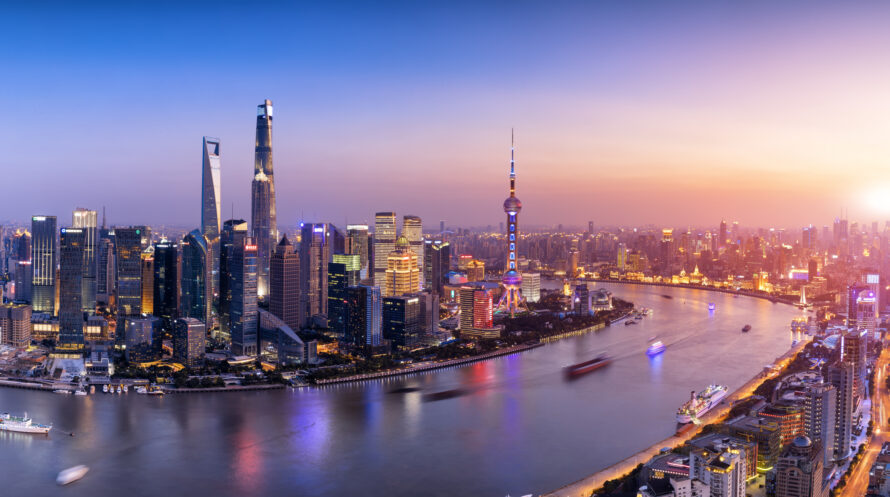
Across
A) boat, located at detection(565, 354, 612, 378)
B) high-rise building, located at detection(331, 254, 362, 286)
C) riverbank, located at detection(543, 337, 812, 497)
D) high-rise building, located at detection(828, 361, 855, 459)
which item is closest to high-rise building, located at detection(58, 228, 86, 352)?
high-rise building, located at detection(331, 254, 362, 286)

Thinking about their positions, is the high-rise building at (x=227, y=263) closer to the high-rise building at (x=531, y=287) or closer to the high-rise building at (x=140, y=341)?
the high-rise building at (x=140, y=341)

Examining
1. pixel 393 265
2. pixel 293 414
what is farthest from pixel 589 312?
pixel 293 414

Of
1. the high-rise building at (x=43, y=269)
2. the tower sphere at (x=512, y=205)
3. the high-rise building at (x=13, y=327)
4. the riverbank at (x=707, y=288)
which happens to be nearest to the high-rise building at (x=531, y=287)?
the tower sphere at (x=512, y=205)

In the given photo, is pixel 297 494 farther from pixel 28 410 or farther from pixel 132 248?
pixel 132 248

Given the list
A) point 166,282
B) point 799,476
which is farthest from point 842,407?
point 166,282

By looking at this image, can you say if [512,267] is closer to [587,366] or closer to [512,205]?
[512,205]
